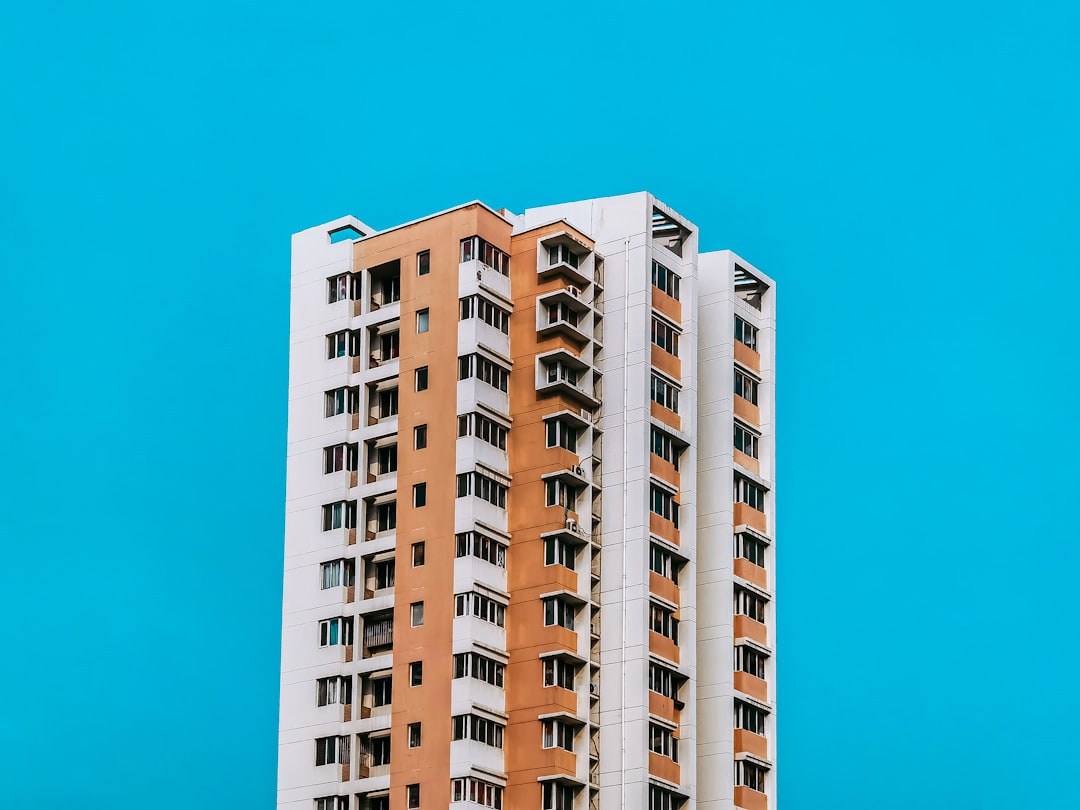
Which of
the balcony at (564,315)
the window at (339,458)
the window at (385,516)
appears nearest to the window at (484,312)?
the balcony at (564,315)

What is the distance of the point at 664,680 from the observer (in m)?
98.1

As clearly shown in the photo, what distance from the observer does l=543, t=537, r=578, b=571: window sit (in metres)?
96.8

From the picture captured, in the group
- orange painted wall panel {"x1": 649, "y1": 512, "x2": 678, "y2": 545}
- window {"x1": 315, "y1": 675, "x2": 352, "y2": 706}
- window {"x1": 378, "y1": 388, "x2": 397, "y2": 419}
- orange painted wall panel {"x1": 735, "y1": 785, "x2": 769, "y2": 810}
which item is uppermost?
window {"x1": 378, "y1": 388, "x2": 397, "y2": 419}

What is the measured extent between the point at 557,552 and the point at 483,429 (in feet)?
20.6

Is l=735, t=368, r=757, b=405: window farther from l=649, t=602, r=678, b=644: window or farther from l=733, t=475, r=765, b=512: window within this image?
l=649, t=602, r=678, b=644: window

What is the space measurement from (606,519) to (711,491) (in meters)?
8.17

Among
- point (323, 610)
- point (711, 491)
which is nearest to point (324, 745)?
point (323, 610)

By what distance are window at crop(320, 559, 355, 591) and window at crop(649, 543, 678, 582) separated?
13.3 m

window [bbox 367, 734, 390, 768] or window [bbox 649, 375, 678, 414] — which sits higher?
window [bbox 649, 375, 678, 414]

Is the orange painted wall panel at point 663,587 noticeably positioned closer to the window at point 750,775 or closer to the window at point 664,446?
the window at point 664,446

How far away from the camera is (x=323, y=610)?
9831 centimetres

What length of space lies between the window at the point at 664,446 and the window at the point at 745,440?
18.9ft

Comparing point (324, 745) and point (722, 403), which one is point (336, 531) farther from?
point (722, 403)

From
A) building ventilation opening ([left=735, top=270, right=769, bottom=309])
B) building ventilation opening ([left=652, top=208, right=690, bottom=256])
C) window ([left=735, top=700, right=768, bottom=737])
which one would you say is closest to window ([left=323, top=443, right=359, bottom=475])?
building ventilation opening ([left=652, top=208, right=690, bottom=256])
